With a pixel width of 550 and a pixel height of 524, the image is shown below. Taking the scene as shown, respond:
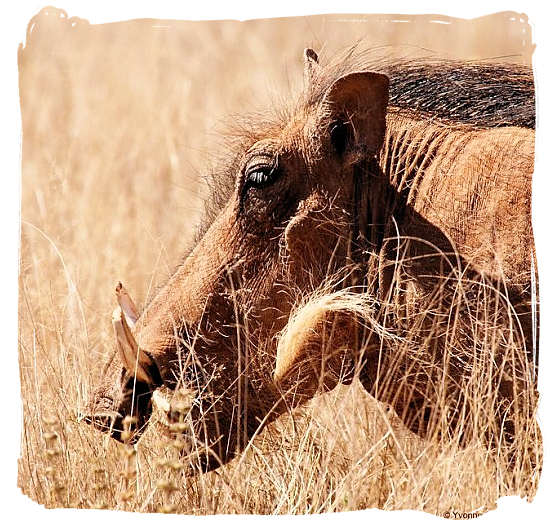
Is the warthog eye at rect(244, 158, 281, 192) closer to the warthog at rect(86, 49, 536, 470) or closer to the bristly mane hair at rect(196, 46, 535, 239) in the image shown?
the warthog at rect(86, 49, 536, 470)

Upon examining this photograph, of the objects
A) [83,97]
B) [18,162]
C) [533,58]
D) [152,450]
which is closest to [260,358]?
[152,450]

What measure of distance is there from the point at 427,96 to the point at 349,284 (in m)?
0.58

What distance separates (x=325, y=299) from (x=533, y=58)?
847mm

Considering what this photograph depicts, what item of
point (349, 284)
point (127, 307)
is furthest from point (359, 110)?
point (127, 307)

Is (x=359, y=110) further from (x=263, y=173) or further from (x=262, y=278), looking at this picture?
(x=262, y=278)

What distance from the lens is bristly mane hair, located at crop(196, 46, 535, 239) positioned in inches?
109

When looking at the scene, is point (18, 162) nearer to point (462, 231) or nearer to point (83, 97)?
point (462, 231)

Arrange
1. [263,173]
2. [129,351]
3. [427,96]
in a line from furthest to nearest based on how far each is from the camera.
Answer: [427,96] → [263,173] → [129,351]

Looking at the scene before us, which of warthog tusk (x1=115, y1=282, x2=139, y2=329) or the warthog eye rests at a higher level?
the warthog eye

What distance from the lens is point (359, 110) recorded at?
8.63 feet

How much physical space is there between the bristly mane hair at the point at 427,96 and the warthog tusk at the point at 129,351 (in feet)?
1.37

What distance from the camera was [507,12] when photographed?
2682 mm

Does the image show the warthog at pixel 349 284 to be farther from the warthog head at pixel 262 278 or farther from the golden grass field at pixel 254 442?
the golden grass field at pixel 254 442

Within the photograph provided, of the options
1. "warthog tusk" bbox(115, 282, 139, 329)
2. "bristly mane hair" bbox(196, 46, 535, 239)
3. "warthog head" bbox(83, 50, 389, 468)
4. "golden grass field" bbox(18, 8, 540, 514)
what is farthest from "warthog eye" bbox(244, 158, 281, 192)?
"warthog tusk" bbox(115, 282, 139, 329)
